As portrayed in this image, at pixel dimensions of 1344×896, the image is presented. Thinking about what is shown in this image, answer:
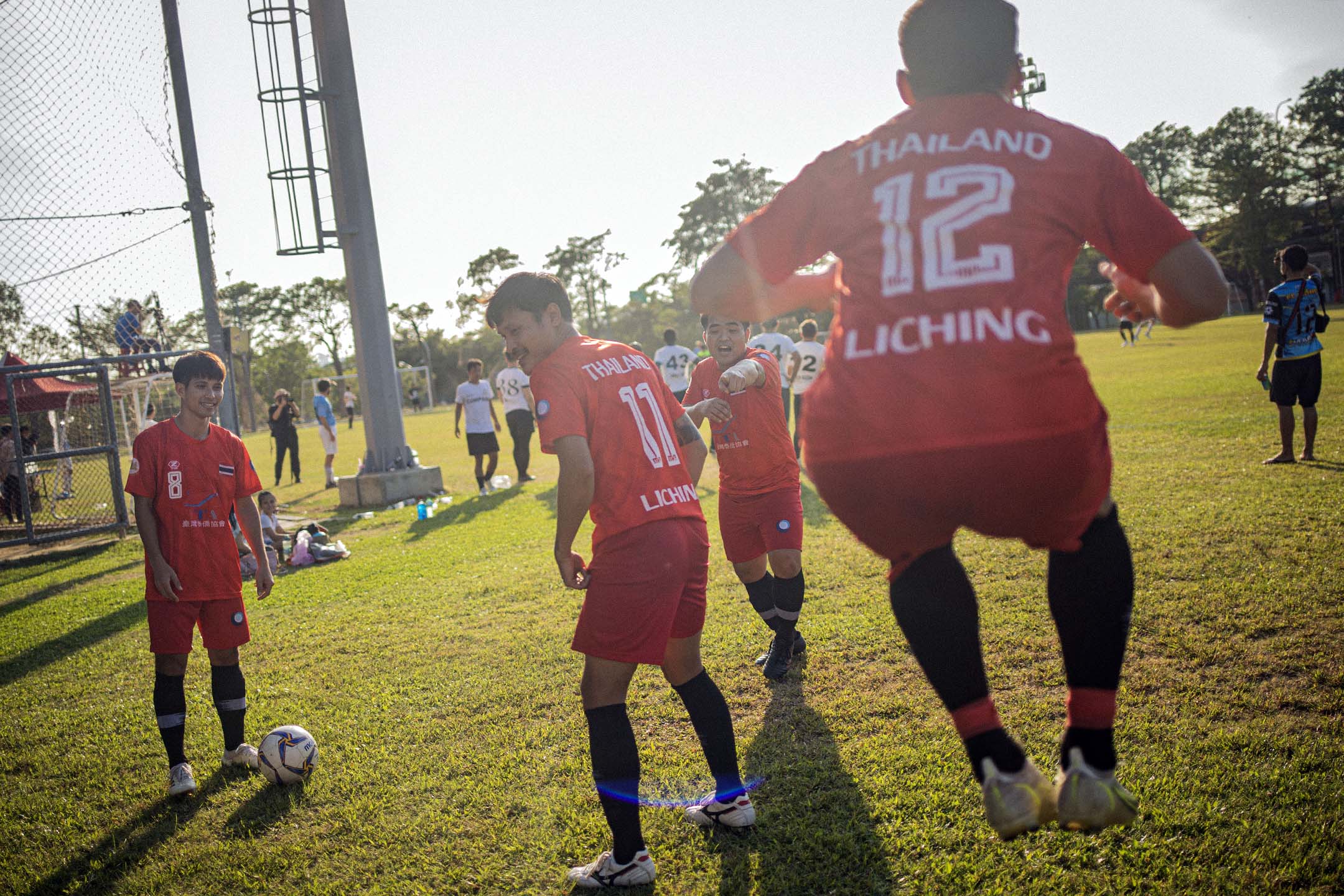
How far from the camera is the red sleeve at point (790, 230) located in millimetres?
2035

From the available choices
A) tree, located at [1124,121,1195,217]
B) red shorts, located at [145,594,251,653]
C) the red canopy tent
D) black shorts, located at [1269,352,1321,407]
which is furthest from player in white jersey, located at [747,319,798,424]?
tree, located at [1124,121,1195,217]

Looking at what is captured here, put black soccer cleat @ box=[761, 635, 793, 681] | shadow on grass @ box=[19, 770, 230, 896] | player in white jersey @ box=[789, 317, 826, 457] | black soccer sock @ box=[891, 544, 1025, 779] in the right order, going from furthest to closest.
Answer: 1. player in white jersey @ box=[789, 317, 826, 457]
2. black soccer cleat @ box=[761, 635, 793, 681]
3. shadow on grass @ box=[19, 770, 230, 896]
4. black soccer sock @ box=[891, 544, 1025, 779]

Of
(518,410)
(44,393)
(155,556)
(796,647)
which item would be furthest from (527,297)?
(44,393)

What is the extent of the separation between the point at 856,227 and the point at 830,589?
530cm

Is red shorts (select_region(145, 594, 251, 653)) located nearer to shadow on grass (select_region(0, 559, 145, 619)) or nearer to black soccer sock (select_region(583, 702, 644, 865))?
black soccer sock (select_region(583, 702, 644, 865))

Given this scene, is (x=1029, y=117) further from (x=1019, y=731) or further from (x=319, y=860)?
(x=319, y=860)

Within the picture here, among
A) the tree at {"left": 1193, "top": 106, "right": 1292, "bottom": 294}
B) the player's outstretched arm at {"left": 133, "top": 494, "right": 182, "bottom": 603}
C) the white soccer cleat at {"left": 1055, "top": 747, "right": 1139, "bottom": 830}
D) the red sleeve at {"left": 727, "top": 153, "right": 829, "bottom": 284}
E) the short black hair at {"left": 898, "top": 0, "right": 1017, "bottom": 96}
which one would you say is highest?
the tree at {"left": 1193, "top": 106, "right": 1292, "bottom": 294}

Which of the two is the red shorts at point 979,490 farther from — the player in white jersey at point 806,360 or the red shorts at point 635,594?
the player in white jersey at point 806,360

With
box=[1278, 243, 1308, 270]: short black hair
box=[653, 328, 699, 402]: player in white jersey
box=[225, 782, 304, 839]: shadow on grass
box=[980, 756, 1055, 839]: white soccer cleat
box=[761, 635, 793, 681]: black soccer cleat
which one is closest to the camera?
box=[980, 756, 1055, 839]: white soccer cleat

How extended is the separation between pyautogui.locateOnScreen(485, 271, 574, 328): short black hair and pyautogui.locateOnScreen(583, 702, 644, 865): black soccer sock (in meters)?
1.52

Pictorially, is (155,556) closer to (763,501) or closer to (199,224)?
(763,501)

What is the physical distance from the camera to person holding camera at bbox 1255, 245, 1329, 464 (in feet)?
30.9

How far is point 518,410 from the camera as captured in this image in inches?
605

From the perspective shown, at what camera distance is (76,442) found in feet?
55.8
